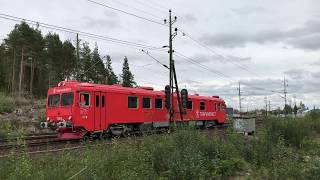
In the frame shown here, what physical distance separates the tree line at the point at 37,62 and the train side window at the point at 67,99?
44625 mm

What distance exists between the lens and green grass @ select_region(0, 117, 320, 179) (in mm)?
9875

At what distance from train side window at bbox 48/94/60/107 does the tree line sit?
43298 mm

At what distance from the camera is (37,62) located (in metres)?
76.3

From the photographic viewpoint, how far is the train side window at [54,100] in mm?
22859

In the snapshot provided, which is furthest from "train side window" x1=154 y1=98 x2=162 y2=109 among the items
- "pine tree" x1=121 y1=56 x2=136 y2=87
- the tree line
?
"pine tree" x1=121 y1=56 x2=136 y2=87

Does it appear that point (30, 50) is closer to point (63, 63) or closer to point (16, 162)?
point (63, 63)

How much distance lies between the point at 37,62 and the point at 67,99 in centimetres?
5725

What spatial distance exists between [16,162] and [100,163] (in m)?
2.05

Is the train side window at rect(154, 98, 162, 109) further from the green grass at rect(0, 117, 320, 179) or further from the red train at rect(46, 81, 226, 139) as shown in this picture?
the green grass at rect(0, 117, 320, 179)

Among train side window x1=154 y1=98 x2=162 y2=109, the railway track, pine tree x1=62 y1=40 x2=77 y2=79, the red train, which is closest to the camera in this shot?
the railway track

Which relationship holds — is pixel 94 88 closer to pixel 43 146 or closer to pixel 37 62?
pixel 43 146

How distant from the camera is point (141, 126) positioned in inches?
1006

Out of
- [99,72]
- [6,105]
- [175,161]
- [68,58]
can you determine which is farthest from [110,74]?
[175,161]

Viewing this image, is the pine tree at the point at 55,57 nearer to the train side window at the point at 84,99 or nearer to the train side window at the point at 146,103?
the train side window at the point at 146,103
